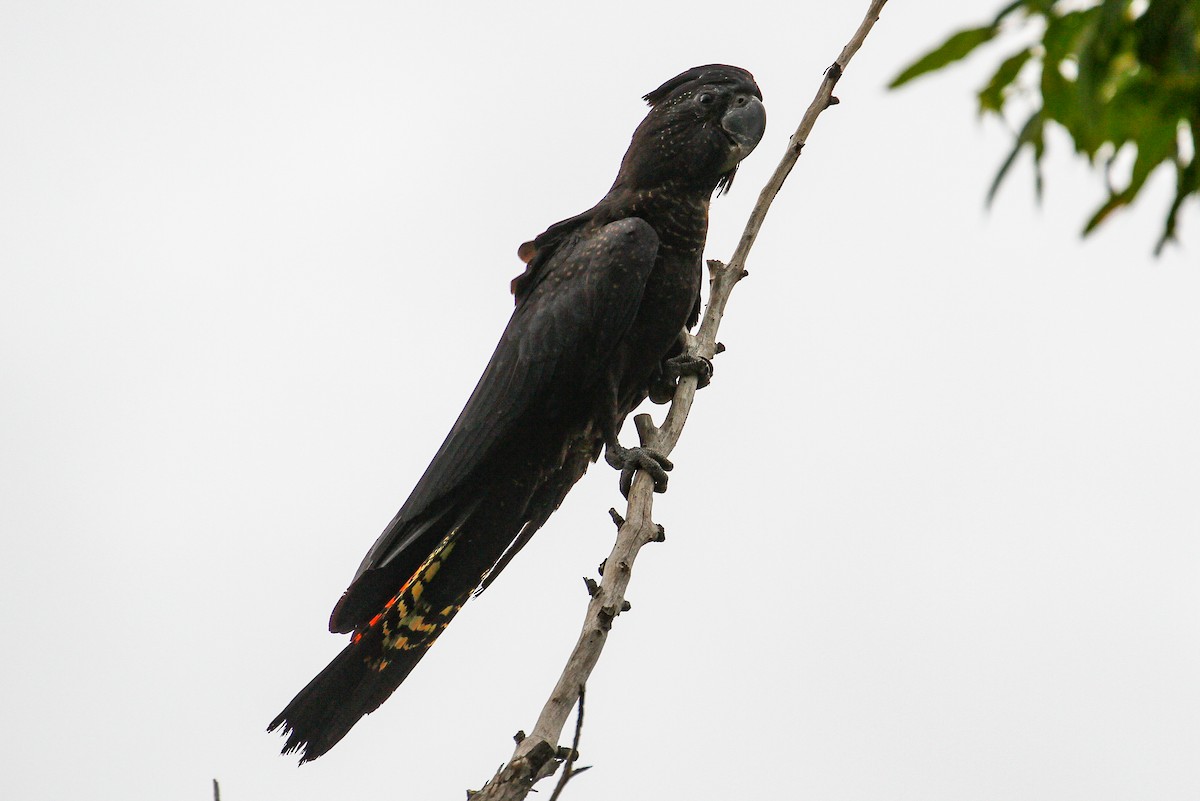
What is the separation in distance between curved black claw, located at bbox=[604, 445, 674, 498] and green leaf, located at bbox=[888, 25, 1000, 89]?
2756 millimetres

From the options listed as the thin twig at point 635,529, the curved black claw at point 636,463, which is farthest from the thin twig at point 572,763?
the curved black claw at point 636,463

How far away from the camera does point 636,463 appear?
4230 mm

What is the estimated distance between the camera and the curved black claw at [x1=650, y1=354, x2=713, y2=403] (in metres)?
4.53

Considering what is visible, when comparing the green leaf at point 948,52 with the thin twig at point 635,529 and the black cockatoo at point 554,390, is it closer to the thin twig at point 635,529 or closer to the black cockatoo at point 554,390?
the thin twig at point 635,529

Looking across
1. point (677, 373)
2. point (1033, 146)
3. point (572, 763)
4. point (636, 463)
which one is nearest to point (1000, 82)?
point (1033, 146)

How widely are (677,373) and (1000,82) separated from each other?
345 centimetres

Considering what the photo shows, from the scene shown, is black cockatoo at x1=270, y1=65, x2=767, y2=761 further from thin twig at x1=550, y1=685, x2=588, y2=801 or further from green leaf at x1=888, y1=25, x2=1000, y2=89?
green leaf at x1=888, y1=25, x2=1000, y2=89

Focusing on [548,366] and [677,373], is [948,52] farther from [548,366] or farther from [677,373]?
[677,373]

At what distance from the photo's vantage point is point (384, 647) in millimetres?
4391

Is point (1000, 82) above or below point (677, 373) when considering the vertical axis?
below

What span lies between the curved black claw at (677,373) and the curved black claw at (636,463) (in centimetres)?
41

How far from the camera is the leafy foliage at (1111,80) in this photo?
50.3 inches

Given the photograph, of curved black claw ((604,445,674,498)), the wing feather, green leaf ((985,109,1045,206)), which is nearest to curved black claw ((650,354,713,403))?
the wing feather

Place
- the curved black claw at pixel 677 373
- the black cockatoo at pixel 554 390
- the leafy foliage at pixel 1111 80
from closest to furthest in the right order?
the leafy foliage at pixel 1111 80, the black cockatoo at pixel 554 390, the curved black claw at pixel 677 373
